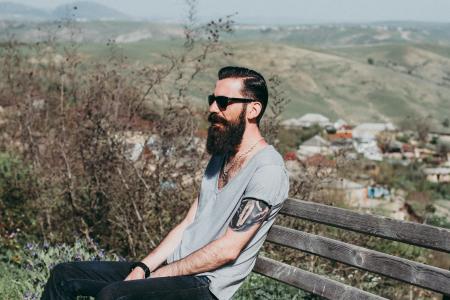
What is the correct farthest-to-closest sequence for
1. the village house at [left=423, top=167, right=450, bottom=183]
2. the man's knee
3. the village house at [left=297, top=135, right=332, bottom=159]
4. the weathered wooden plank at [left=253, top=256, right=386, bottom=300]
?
the village house at [left=423, top=167, right=450, bottom=183] < the village house at [left=297, top=135, right=332, bottom=159] < the weathered wooden plank at [left=253, top=256, right=386, bottom=300] < the man's knee

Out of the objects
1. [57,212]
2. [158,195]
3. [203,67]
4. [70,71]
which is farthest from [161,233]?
[70,71]

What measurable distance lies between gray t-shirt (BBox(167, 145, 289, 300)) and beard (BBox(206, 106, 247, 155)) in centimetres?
16

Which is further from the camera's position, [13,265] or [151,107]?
[151,107]

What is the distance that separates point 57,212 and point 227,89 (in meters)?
4.14

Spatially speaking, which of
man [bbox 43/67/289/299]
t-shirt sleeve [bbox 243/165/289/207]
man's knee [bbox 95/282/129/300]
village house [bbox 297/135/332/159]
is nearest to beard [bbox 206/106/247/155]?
man [bbox 43/67/289/299]

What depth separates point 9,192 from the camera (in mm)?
7219

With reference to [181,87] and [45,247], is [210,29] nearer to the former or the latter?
[181,87]

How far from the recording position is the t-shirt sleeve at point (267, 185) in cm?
309

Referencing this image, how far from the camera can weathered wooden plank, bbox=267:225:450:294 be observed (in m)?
2.94

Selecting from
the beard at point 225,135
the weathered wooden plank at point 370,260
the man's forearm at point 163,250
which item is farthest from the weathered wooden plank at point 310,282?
the beard at point 225,135

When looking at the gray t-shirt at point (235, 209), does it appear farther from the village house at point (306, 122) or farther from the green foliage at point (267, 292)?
the village house at point (306, 122)

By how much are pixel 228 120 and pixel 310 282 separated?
37.7 inches

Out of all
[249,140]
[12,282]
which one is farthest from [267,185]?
[12,282]

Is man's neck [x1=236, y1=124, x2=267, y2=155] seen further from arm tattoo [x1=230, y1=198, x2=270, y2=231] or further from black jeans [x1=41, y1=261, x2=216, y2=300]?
black jeans [x1=41, y1=261, x2=216, y2=300]
